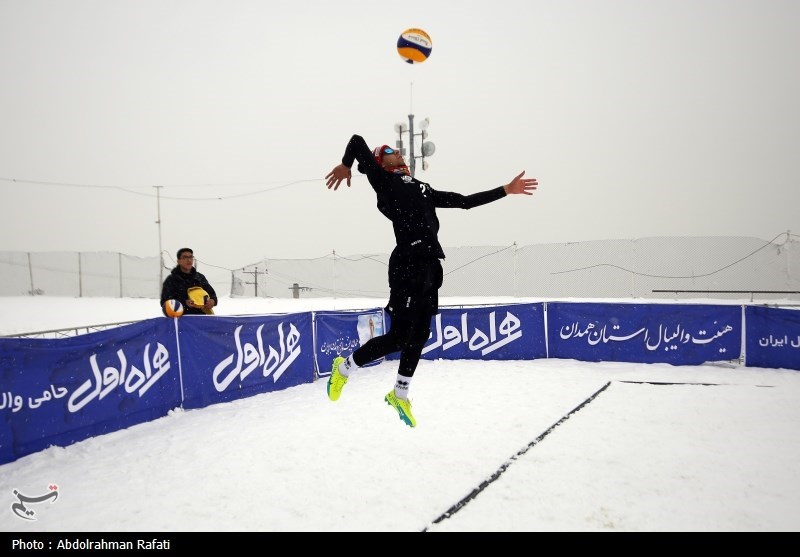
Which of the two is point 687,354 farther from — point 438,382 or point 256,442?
point 256,442

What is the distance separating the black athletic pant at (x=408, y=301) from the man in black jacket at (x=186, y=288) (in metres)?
4.61

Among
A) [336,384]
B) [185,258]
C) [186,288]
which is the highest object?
[185,258]

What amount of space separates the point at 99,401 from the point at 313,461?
2810mm

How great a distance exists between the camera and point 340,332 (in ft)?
30.8

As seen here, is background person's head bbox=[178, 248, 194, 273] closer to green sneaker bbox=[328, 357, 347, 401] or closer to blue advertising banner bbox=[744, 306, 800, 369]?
green sneaker bbox=[328, 357, 347, 401]

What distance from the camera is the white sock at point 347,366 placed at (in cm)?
384

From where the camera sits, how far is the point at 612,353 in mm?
10148

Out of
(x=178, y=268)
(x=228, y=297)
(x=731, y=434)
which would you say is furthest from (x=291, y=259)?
(x=731, y=434)

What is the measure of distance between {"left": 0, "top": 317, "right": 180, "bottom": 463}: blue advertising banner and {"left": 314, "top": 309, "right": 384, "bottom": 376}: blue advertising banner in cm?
289

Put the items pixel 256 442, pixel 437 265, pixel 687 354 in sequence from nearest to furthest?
pixel 437 265 < pixel 256 442 < pixel 687 354

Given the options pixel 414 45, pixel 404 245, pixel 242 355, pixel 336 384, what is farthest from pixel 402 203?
pixel 414 45

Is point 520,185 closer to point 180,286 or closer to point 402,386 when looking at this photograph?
point 402,386

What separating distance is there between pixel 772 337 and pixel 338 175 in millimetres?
9748

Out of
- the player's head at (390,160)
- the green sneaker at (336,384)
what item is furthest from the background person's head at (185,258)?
the player's head at (390,160)
